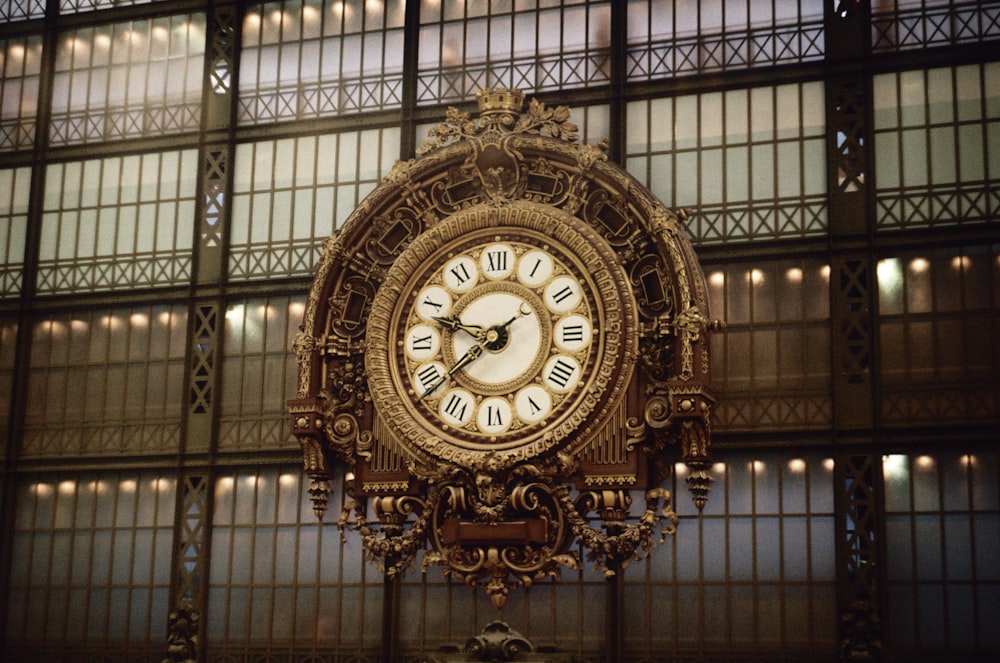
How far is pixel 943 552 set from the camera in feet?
63.0

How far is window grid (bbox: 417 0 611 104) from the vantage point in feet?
72.8

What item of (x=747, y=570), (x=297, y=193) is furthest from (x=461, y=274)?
(x=747, y=570)

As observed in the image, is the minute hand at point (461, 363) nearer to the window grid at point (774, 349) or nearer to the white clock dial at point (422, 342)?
the white clock dial at point (422, 342)

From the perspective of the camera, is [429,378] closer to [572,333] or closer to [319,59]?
[572,333]

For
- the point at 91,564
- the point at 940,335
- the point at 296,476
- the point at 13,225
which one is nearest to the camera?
the point at 940,335

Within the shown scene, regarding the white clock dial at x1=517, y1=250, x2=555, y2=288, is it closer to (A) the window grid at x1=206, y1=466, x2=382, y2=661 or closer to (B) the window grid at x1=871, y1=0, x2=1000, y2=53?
(A) the window grid at x1=206, y1=466, x2=382, y2=661

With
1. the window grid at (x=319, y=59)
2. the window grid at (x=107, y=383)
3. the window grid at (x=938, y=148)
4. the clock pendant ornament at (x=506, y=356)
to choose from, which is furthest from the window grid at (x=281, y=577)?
the window grid at (x=938, y=148)

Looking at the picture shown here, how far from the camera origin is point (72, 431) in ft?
77.8

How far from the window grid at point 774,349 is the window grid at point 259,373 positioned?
21.3 feet

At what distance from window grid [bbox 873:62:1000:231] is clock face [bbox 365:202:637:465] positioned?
14.8 ft

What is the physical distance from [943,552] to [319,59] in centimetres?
1202

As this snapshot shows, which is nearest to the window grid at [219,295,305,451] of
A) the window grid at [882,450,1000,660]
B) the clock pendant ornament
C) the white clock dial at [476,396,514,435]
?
the clock pendant ornament

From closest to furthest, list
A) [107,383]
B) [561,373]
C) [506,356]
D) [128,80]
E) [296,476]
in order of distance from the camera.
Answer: [561,373], [506,356], [296,476], [107,383], [128,80]

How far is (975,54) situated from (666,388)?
6.71 metres
